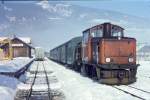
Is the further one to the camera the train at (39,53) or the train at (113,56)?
the train at (39,53)

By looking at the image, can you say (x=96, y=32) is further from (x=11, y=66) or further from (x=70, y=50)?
(x=11, y=66)

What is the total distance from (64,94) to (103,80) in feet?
15.1

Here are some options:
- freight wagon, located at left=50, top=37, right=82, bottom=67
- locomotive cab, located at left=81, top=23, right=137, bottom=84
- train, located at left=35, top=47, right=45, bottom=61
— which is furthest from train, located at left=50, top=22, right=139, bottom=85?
train, located at left=35, top=47, right=45, bottom=61

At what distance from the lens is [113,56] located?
21.3 meters

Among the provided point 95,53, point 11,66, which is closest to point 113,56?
point 95,53

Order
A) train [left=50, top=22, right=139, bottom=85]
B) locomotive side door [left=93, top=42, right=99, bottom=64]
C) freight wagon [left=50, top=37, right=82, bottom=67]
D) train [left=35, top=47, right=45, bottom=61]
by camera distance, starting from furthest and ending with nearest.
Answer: train [left=35, top=47, right=45, bottom=61]
freight wagon [left=50, top=37, right=82, bottom=67]
locomotive side door [left=93, top=42, right=99, bottom=64]
train [left=50, top=22, right=139, bottom=85]

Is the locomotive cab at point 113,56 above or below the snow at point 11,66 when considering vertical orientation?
above

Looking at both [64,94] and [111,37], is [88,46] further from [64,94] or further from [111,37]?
[64,94]

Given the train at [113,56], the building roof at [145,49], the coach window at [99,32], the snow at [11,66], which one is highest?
the building roof at [145,49]

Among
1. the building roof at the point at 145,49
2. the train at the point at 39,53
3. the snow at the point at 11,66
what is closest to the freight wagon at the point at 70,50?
the snow at the point at 11,66

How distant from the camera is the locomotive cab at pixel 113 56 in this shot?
20484 millimetres

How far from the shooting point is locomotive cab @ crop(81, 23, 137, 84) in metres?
20.5

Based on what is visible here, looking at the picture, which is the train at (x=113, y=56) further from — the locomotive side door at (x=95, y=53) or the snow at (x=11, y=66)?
the snow at (x=11, y=66)

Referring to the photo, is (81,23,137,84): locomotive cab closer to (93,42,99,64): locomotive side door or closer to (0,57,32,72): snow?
(93,42,99,64): locomotive side door
